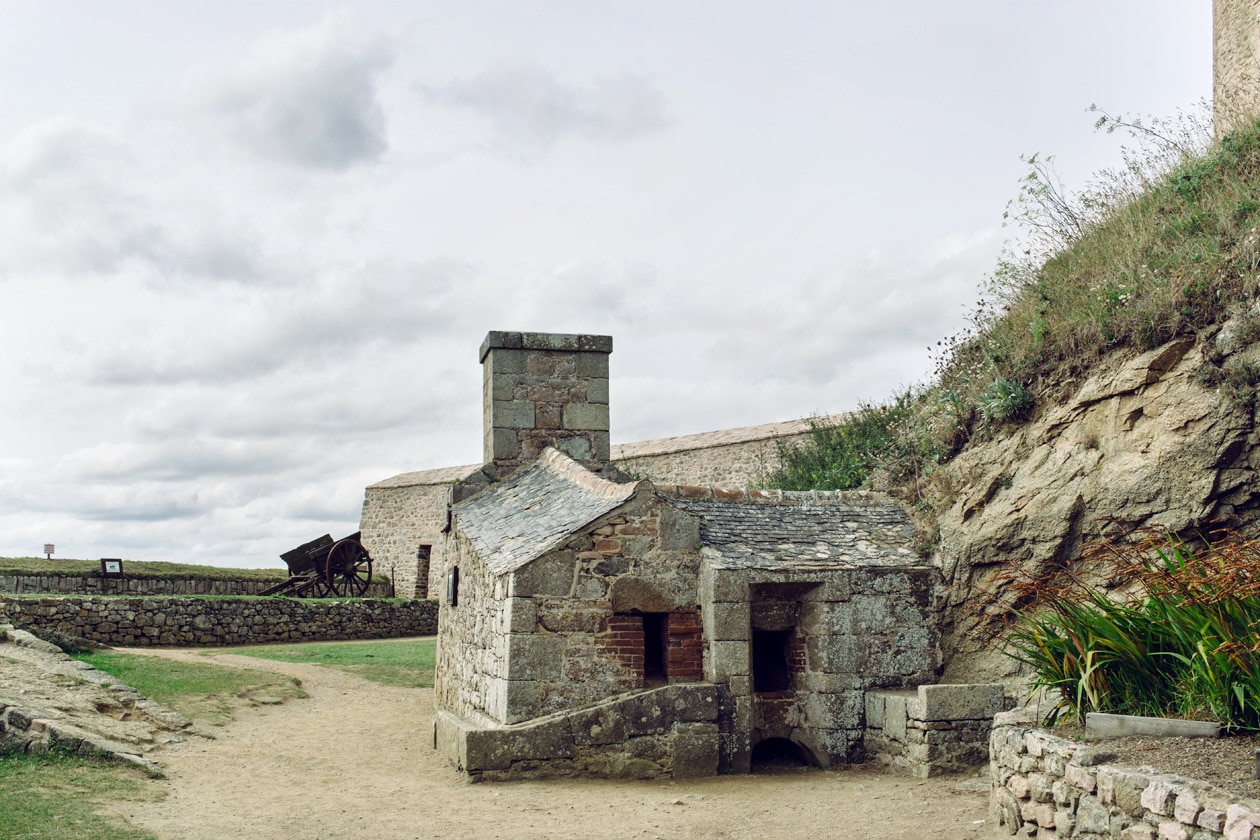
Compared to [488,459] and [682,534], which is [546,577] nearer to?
[682,534]

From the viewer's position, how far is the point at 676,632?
30.7ft

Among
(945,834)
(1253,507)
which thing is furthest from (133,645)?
(1253,507)

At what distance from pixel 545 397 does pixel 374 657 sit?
739 cm

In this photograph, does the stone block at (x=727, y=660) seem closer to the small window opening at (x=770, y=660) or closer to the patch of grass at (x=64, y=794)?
the small window opening at (x=770, y=660)

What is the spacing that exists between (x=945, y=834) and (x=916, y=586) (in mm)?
3486

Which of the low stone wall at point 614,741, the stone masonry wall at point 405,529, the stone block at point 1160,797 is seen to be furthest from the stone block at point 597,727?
the stone masonry wall at point 405,529

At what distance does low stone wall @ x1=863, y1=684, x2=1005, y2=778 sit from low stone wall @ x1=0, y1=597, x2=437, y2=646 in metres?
13.1

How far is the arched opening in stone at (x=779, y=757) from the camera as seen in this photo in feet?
30.8

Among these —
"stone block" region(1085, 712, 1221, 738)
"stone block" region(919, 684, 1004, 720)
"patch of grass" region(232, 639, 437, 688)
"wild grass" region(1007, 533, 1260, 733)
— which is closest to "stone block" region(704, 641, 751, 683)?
"stone block" region(919, 684, 1004, 720)

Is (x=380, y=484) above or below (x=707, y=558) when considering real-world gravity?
above

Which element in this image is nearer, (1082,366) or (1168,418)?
(1168,418)

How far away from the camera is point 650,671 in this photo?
974 cm

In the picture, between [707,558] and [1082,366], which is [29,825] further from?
[1082,366]

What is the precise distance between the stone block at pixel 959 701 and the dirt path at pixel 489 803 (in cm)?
57
